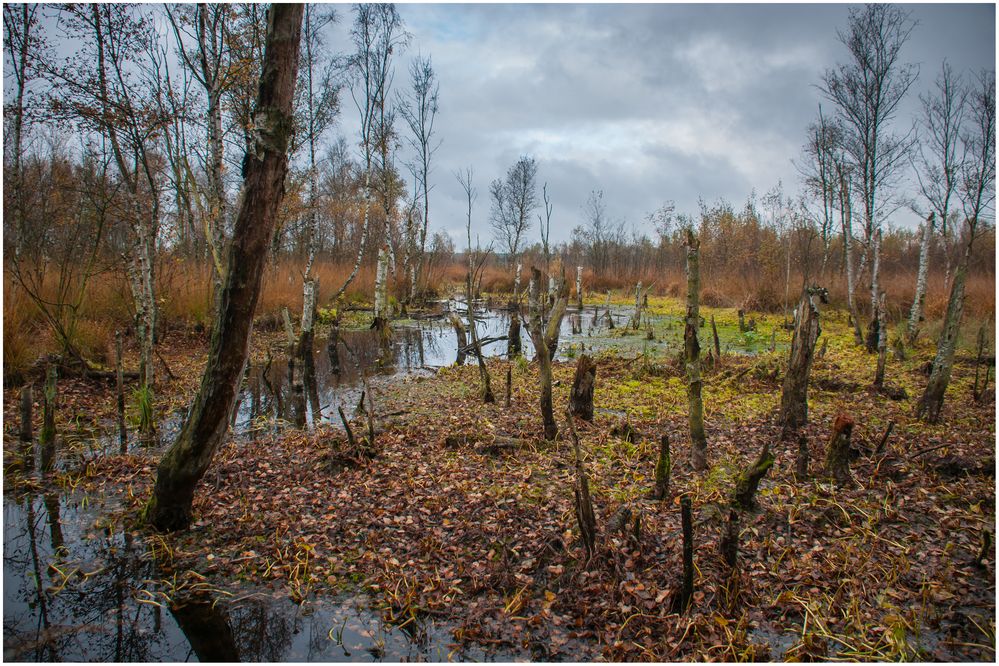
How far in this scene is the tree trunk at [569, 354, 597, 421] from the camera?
7.28 m

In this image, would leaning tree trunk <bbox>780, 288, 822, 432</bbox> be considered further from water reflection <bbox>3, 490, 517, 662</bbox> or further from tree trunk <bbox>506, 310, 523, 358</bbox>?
tree trunk <bbox>506, 310, 523, 358</bbox>

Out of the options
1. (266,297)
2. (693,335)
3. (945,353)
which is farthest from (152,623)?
(266,297)

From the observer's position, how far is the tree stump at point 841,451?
5.00m

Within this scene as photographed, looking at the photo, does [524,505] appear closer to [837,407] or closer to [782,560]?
[782,560]

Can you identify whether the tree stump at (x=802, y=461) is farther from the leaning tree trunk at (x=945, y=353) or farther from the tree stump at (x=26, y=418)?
the tree stump at (x=26, y=418)

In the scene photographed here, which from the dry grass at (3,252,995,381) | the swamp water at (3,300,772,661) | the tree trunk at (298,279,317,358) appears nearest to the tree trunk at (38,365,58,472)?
the swamp water at (3,300,772,661)

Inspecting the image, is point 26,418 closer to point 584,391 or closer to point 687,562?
point 584,391

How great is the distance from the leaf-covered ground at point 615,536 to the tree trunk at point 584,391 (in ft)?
0.89

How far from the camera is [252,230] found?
3795mm

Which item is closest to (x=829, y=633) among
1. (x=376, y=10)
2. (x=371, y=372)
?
(x=371, y=372)

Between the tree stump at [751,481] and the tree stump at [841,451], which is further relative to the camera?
the tree stump at [841,451]

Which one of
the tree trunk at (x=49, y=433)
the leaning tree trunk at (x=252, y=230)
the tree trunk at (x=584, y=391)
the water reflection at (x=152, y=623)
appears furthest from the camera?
the tree trunk at (x=584, y=391)

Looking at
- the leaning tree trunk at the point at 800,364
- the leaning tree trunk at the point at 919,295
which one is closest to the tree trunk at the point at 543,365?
the leaning tree trunk at the point at 800,364

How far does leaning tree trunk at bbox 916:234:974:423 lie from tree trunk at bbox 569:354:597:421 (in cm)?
413
